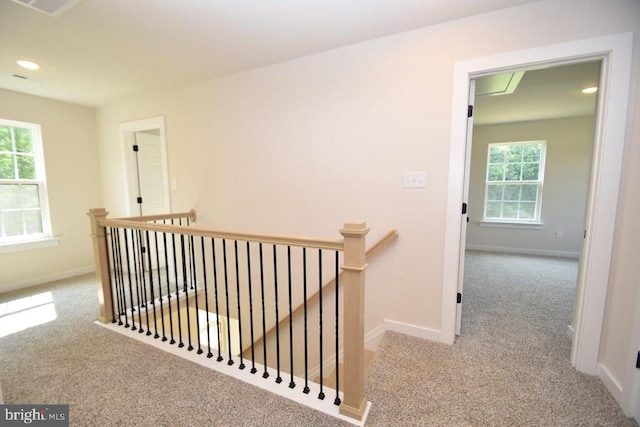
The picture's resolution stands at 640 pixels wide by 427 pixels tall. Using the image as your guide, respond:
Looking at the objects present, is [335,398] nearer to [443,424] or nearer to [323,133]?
[443,424]

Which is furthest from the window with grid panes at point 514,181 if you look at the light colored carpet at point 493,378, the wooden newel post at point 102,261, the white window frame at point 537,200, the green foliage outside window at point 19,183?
the green foliage outside window at point 19,183

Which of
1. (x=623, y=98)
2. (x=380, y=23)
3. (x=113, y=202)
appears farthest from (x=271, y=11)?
(x=113, y=202)

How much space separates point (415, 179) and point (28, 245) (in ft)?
14.9

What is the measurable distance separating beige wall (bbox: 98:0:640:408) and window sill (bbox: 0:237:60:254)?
2281 mm

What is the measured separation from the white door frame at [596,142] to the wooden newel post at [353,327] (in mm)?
1288

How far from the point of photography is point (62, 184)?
12.1 feet

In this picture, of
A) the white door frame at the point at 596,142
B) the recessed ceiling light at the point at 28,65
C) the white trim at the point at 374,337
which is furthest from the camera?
the recessed ceiling light at the point at 28,65

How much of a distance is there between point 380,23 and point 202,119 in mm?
2140

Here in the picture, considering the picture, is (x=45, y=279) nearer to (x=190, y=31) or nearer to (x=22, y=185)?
(x=22, y=185)

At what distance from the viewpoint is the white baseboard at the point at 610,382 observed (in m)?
1.46

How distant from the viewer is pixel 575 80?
2895 millimetres

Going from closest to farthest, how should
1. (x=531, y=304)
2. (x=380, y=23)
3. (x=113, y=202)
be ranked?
(x=380, y=23)
(x=531, y=304)
(x=113, y=202)

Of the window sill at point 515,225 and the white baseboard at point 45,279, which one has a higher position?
the window sill at point 515,225

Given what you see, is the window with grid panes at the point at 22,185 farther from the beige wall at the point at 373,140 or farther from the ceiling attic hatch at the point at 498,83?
the ceiling attic hatch at the point at 498,83
